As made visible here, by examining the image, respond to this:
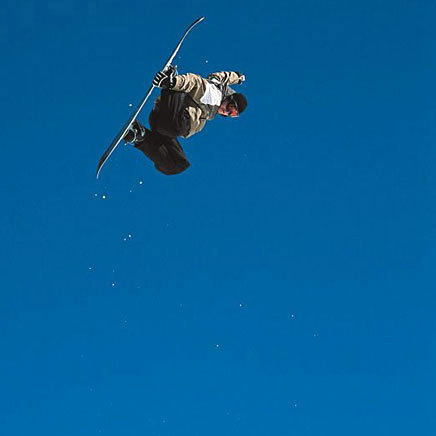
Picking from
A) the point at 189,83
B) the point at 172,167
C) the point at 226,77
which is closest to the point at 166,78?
the point at 189,83

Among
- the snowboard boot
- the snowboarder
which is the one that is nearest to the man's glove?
the snowboarder

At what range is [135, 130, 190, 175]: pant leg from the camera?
388 inches

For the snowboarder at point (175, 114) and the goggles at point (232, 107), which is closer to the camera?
the snowboarder at point (175, 114)

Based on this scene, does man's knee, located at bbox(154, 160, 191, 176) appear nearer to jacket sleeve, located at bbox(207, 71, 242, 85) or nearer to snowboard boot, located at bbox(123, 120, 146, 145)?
snowboard boot, located at bbox(123, 120, 146, 145)

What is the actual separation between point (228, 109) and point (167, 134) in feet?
3.45

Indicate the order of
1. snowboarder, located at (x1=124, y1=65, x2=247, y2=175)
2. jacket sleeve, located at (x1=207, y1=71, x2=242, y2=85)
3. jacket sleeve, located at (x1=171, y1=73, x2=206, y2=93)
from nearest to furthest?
jacket sleeve, located at (x1=171, y1=73, x2=206, y2=93)
snowboarder, located at (x1=124, y1=65, x2=247, y2=175)
jacket sleeve, located at (x1=207, y1=71, x2=242, y2=85)

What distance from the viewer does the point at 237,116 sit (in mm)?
10461

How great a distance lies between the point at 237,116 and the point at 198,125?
0.82 metres

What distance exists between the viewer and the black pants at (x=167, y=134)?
950 cm

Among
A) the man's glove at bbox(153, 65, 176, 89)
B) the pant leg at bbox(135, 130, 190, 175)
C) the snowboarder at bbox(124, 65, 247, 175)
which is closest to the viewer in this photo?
the man's glove at bbox(153, 65, 176, 89)

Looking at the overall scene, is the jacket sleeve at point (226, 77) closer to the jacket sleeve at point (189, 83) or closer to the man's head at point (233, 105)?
the man's head at point (233, 105)

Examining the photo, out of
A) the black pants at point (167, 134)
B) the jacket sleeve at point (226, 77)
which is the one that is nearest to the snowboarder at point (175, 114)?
the black pants at point (167, 134)

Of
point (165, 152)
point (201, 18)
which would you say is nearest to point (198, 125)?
point (165, 152)

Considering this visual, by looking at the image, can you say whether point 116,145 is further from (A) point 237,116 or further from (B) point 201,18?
(B) point 201,18
